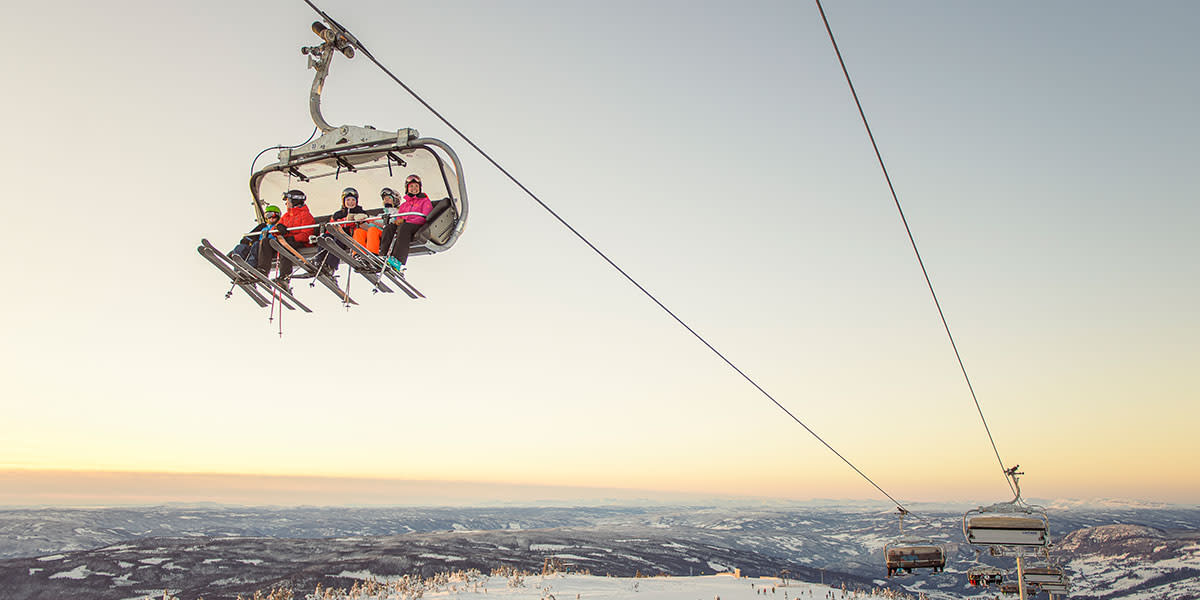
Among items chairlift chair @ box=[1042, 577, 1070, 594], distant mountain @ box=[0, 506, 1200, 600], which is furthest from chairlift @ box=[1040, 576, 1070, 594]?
distant mountain @ box=[0, 506, 1200, 600]

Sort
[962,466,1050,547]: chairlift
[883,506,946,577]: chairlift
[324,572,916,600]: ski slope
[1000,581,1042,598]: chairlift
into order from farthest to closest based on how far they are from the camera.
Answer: [1000,581,1042,598]: chairlift → [324,572,916,600]: ski slope → [883,506,946,577]: chairlift → [962,466,1050,547]: chairlift

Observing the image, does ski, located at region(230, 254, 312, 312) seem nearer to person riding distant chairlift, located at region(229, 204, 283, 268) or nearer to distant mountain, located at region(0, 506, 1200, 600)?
person riding distant chairlift, located at region(229, 204, 283, 268)

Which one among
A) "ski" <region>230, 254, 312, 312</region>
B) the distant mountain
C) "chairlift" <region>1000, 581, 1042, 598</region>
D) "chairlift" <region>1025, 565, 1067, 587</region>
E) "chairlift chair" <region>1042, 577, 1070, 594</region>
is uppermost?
"ski" <region>230, 254, 312, 312</region>

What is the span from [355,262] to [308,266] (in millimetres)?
802

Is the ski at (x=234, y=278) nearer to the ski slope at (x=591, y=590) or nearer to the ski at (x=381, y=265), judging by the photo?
the ski at (x=381, y=265)

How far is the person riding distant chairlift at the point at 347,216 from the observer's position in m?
7.89

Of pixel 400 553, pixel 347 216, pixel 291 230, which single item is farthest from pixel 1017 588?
pixel 400 553

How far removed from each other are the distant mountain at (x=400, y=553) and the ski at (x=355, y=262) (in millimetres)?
32186

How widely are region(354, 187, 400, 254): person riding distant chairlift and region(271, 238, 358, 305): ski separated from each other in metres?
0.68

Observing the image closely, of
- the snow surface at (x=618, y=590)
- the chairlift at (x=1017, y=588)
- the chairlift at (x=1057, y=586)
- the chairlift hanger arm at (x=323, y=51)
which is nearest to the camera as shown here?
the chairlift hanger arm at (x=323, y=51)

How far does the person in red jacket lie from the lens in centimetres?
791

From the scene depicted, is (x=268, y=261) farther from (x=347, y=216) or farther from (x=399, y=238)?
(x=399, y=238)

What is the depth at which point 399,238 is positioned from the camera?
25.1 ft

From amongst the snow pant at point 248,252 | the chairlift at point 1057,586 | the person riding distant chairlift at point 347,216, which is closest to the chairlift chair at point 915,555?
the chairlift at point 1057,586
